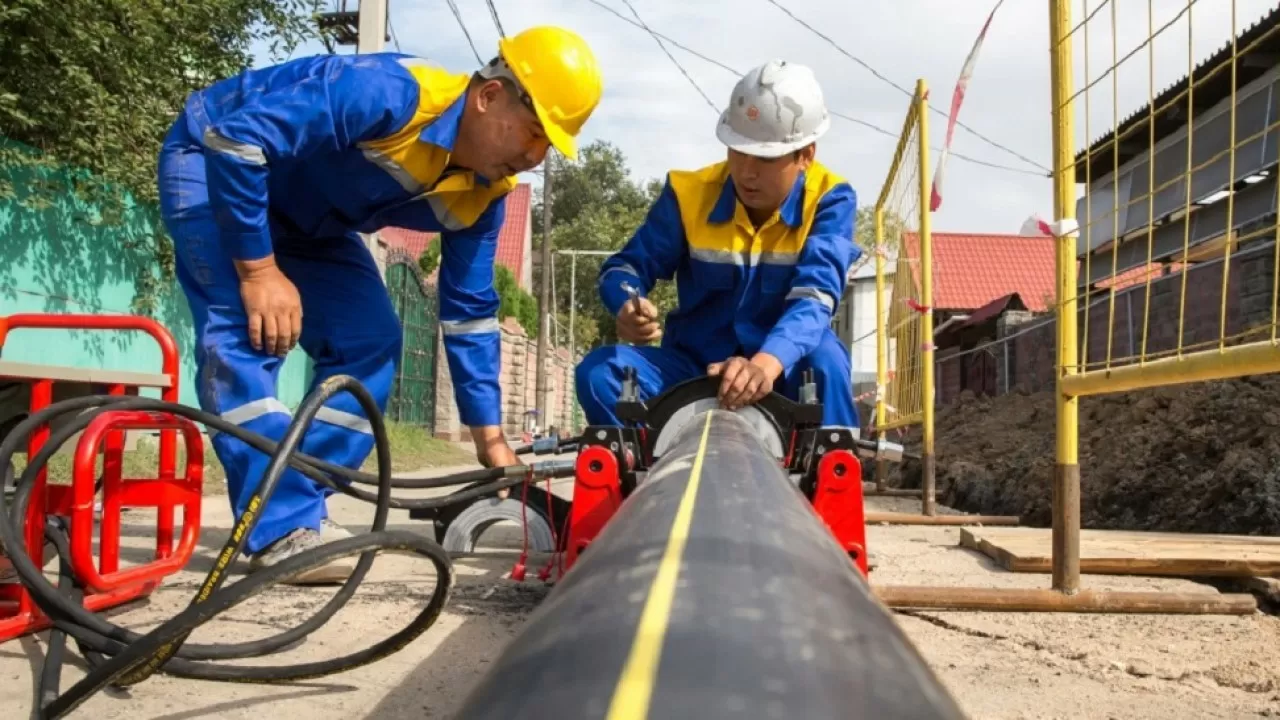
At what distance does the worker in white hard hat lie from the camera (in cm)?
312

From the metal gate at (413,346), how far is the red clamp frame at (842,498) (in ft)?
36.9

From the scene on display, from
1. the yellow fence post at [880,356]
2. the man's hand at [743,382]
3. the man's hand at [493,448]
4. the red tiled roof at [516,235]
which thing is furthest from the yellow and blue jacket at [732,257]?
the red tiled roof at [516,235]

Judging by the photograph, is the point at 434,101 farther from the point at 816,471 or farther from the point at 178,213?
the point at 816,471

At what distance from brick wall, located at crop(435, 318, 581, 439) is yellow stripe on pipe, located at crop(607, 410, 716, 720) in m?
10.7

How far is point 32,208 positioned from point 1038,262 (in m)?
30.0

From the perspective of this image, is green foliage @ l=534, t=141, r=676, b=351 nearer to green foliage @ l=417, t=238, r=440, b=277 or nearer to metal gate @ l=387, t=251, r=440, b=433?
green foliage @ l=417, t=238, r=440, b=277

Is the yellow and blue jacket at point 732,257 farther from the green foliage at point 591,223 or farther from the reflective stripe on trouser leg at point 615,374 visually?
the green foliage at point 591,223

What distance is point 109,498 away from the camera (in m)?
2.34

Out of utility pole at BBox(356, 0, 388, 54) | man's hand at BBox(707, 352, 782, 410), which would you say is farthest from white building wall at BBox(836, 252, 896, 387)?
man's hand at BBox(707, 352, 782, 410)

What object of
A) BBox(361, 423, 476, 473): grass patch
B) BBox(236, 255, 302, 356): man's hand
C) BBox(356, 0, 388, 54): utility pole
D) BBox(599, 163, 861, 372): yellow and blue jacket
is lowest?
BBox(361, 423, 476, 473): grass patch

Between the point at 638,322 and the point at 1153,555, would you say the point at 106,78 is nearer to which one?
the point at 638,322

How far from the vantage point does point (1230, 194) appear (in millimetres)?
2867

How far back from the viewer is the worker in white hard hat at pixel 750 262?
10.2ft

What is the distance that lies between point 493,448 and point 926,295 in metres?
3.35
